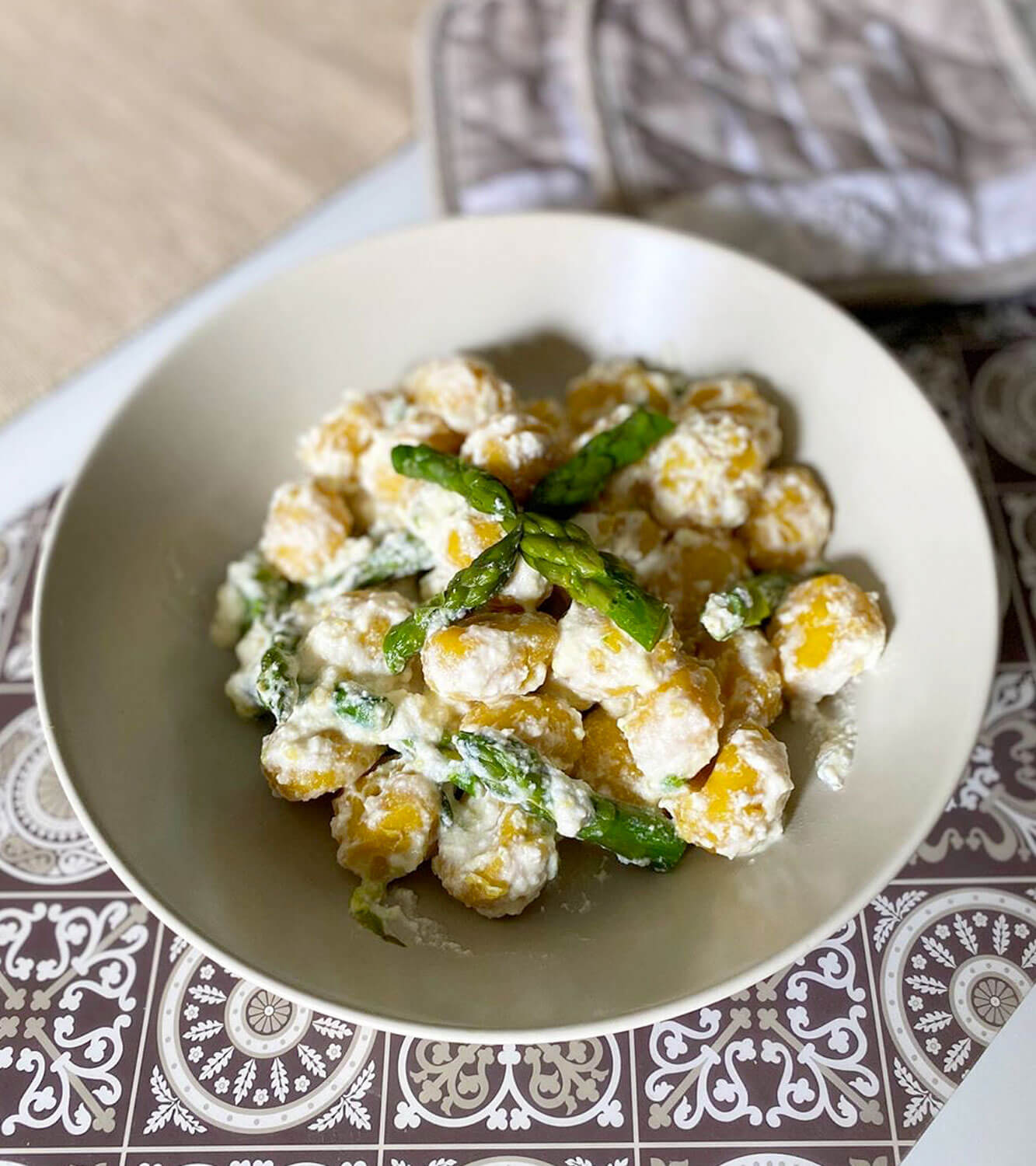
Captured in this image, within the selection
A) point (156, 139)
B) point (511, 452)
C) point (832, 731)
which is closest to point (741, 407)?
point (511, 452)

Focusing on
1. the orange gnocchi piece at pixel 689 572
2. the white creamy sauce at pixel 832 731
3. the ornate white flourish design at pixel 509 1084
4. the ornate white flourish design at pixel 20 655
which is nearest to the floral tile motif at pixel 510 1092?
the ornate white flourish design at pixel 509 1084

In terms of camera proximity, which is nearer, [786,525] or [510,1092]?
[510,1092]


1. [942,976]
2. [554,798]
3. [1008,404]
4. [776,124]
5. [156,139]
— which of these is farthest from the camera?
[156,139]

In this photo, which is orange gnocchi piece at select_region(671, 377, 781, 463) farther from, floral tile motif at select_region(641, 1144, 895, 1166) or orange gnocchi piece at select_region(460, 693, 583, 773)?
floral tile motif at select_region(641, 1144, 895, 1166)

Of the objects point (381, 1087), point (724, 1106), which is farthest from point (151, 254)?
point (724, 1106)

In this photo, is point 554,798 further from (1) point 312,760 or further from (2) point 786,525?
(2) point 786,525

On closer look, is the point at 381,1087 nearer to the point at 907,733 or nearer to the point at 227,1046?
the point at 227,1046

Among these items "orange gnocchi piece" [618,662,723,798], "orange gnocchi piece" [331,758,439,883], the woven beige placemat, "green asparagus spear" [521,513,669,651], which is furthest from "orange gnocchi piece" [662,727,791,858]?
the woven beige placemat
